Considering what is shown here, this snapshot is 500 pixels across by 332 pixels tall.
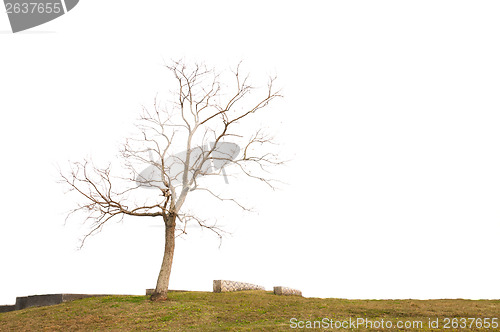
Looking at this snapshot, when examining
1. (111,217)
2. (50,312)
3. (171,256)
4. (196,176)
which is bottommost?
(50,312)

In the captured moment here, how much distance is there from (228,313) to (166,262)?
4.37 meters

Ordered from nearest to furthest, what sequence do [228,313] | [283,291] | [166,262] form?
[228,313] → [166,262] → [283,291]

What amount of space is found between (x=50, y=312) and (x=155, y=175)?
7848 millimetres

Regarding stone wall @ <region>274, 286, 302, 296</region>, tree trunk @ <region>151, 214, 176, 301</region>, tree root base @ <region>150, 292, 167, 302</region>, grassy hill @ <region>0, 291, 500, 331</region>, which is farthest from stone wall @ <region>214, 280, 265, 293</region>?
tree root base @ <region>150, 292, 167, 302</region>

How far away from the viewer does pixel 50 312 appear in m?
19.9

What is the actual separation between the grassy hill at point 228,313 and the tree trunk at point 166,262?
486 mm

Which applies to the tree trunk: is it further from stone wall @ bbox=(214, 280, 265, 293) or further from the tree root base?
stone wall @ bbox=(214, 280, 265, 293)

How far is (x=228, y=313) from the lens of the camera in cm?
1698

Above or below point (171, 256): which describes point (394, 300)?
below

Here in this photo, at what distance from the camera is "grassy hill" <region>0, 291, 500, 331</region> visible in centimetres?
1554

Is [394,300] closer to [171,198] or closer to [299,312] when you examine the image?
[299,312]

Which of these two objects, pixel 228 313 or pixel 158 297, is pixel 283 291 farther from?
pixel 158 297

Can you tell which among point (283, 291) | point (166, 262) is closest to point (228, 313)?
point (166, 262)

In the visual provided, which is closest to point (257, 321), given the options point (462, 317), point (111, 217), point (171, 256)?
point (171, 256)
